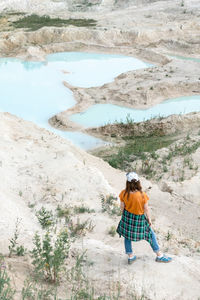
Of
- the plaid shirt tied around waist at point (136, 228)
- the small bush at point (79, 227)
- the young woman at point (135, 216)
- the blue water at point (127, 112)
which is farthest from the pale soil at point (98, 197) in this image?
the blue water at point (127, 112)

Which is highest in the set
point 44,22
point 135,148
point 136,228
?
point 44,22

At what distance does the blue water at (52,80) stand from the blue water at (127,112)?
1308 millimetres

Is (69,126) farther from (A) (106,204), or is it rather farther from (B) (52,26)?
(B) (52,26)

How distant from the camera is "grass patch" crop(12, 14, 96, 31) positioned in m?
30.7

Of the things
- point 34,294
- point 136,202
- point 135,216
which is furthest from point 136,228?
point 34,294

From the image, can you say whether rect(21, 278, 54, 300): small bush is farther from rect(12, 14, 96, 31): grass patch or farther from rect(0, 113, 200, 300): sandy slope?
rect(12, 14, 96, 31): grass patch

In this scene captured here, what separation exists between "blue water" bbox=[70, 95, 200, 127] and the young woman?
10438 mm

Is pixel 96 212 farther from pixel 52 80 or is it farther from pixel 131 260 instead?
pixel 52 80

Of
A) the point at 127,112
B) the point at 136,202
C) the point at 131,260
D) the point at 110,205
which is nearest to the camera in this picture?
the point at 136,202

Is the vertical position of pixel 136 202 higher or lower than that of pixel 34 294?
higher

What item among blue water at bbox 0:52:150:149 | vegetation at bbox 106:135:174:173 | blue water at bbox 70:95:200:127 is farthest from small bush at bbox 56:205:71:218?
blue water at bbox 70:95:200:127

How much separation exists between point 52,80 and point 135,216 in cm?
1683

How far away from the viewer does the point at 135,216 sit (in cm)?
428

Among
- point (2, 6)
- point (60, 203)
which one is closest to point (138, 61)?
point (60, 203)
